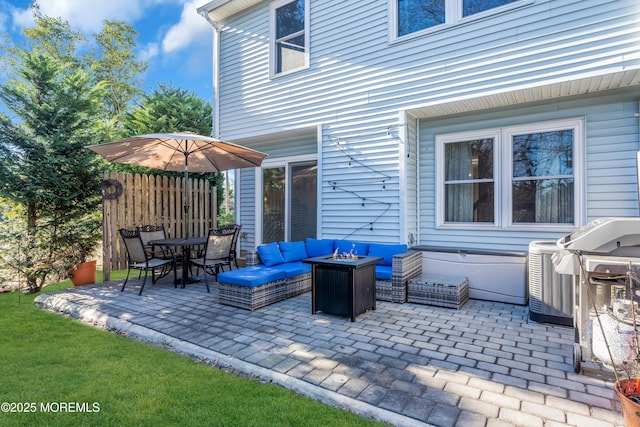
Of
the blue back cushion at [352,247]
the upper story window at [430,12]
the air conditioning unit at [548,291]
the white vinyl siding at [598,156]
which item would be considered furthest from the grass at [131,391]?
the upper story window at [430,12]

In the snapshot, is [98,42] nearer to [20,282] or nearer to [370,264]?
[20,282]

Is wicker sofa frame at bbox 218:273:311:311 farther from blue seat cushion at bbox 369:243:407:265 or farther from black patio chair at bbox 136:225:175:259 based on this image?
black patio chair at bbox 136:225:175:259

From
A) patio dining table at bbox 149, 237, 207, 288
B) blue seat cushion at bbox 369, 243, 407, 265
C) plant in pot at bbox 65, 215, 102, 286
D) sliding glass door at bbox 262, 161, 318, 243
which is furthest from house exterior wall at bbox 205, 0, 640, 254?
plant in pot at bbox 65, 215, 102, 286

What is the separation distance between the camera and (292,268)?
532 cm

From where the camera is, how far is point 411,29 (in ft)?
18.5

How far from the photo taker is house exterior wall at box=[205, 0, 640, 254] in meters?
4.40

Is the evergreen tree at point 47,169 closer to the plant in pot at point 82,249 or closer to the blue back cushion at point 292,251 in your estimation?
the plant in pot at point 82,249

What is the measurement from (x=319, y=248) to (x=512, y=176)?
346cm

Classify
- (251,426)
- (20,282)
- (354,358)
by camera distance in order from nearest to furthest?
(251,426) → (354,358) → (20,282)

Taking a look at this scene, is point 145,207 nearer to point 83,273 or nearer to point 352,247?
point 83,273

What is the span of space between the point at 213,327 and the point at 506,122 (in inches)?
212

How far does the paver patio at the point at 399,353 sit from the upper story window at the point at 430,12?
4.49 m

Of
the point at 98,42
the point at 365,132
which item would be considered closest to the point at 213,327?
the point at 365,132

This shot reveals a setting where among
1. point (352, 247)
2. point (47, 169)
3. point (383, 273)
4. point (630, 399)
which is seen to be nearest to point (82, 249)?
point (47, 169)
